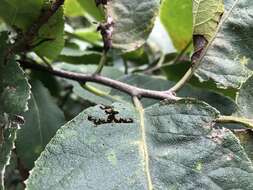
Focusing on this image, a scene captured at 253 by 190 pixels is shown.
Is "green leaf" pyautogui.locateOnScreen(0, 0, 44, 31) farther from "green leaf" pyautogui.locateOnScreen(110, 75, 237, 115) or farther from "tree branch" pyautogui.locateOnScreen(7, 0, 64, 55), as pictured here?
"green leaf" pyautogui.locateOnScreen(110, 75, 237, 115)

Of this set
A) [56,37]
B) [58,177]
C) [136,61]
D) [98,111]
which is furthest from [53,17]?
[136,61]

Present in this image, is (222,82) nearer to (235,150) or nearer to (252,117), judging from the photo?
(252,117)

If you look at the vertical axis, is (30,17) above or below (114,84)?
above

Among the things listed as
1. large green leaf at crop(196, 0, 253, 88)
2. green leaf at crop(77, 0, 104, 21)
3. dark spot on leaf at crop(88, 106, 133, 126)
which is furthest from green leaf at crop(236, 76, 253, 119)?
green leaf at crop(77, 0, 104, 21)

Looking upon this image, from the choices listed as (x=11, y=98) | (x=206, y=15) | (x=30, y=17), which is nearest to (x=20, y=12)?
(x=30, y=17)

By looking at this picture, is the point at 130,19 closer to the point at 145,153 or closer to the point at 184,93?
the point at 184,93

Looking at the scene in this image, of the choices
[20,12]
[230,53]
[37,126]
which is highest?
[20,12]
